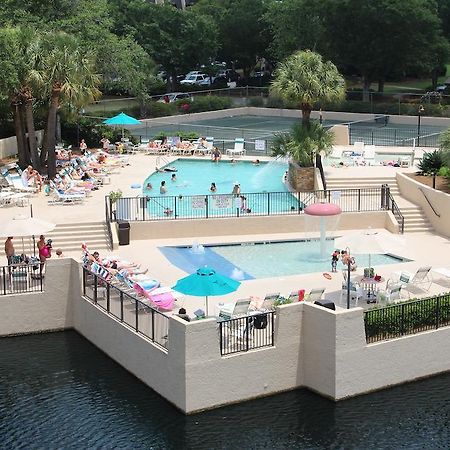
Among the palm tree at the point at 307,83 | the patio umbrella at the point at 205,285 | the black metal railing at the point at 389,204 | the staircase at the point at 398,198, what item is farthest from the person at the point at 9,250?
the palm tree at the point at 307,83

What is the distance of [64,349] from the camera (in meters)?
28.5

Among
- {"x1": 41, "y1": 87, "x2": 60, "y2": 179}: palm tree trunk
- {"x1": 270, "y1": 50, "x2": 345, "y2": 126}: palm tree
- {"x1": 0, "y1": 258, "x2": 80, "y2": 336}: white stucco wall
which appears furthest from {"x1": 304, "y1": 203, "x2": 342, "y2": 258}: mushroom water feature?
{"x1": 41, "y1": 87, "x2": 60, "y2": 179}: palm tree trunk

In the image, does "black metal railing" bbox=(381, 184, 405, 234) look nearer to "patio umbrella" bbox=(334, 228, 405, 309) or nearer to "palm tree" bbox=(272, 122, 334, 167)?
"palm tree" bbox=(272, 122, 334, 167)

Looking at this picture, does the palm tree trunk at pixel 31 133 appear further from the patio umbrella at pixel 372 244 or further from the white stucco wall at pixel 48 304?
the patio umbrella at pixel 372 244

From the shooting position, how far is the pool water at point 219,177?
140 ft

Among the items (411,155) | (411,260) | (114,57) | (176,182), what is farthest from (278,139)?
(114,57)

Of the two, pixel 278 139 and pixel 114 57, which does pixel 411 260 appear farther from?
pixel 114 57

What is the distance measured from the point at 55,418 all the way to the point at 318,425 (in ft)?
20.5

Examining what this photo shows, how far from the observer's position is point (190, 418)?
78.2 feet

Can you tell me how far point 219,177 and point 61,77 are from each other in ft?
28.1

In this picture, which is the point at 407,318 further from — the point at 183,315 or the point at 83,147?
the point at 83,147

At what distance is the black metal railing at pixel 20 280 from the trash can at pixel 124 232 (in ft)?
16.6

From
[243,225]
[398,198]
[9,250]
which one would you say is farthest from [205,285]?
[398,198]

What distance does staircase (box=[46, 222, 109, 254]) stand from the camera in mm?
33875
